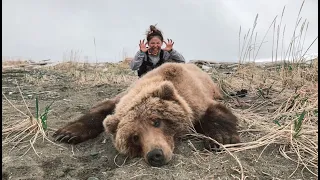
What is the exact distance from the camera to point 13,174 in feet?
9.30

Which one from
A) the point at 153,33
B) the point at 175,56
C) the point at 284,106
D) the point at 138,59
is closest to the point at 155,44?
the point at 153,33

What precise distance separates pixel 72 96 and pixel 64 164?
3.23 metres

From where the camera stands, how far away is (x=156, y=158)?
9.34 feet

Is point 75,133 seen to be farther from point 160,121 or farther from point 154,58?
point 154,58

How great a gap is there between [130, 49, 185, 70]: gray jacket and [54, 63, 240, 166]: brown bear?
177 centimetres

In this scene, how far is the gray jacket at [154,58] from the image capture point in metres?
5.82

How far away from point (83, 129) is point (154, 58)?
7.60ft

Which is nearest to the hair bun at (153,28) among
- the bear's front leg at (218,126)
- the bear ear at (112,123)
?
the bear's front leg at (218,126)

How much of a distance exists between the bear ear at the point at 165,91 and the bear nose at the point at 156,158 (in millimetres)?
702

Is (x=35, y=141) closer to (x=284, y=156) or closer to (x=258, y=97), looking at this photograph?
(x=284, y=156)

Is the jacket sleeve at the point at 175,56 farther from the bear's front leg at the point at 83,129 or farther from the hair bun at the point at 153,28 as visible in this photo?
the bear's front leg at the point at 83,129

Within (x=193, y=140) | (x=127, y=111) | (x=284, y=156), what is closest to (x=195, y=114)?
(x=193, y=140)

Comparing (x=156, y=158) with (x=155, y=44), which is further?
(x=155, y=44)

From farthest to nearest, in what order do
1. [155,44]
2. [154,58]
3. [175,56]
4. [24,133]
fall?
[175,56], [154,58], [155,44], [24,133]
